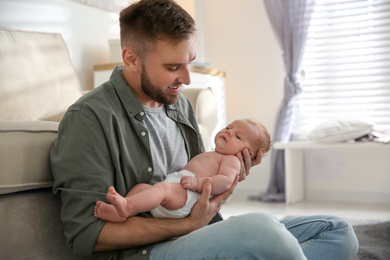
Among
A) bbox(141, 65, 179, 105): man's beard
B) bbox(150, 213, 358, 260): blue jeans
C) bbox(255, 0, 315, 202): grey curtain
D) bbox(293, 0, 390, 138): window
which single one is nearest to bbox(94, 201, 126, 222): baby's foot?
bbox(150, 213, 358, 260): blue jeans

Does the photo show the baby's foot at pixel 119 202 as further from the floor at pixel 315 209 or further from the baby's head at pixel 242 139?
the floor at pixel 315 209

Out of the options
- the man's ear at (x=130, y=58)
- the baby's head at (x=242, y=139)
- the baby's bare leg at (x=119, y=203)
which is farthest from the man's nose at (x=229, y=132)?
the baby's bare leg at (x=119, y=203)

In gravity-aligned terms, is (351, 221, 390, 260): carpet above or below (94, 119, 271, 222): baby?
below

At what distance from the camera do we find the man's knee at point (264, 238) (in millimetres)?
1116

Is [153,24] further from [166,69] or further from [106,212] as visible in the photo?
[106,212]

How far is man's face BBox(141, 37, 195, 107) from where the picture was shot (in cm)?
134

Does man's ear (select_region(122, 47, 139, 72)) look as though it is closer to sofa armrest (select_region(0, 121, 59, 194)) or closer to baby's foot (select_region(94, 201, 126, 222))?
sofa armrest (select_region(0, 121, 59, 194))

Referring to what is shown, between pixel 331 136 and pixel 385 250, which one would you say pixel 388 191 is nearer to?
pixel 331 136

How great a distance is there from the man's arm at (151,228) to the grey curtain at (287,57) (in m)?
2.58

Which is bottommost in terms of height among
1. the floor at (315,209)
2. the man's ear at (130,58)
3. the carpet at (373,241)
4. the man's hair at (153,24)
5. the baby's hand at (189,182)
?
the floor at (315,209)

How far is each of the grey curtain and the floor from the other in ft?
0.81

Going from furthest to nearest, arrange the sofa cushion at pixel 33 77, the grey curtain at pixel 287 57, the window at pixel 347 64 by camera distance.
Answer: the grey curtain at pixel 287 57 < the window at pixel 347 64 < the sofa cushion at pixel 33 77

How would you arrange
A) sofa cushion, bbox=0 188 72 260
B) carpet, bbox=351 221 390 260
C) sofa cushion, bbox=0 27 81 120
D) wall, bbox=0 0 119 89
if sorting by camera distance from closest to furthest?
sofa cushion, bbox=0 188 72 260 < carpet, bbox=351 221 390 260 < sofa cushion, bbox=0 27 81 120 < wall, bbox=0 0 119 89

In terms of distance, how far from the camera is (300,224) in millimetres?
1503
